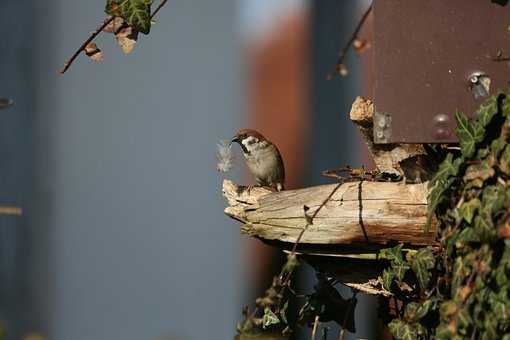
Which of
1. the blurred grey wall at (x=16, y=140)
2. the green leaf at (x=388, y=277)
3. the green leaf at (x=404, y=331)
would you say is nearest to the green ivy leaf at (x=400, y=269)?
the green leaf at (x=388, y=277)

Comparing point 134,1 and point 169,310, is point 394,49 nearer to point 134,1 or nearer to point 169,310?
point 134,1

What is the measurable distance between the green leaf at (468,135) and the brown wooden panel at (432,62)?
0.11 meters

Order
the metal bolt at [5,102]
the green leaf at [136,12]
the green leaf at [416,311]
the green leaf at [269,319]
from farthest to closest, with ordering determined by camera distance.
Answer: the green leaf at [269,319], the green leaf at [136,12], the green leaf at [416,311], the metal bolt at [5,102]

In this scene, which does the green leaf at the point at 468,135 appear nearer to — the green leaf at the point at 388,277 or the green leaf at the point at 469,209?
the green leaf at the point at 469,209

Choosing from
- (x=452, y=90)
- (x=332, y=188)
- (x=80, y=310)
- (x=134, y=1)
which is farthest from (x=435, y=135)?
(x=80, y=310)

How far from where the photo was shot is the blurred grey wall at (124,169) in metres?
4.50

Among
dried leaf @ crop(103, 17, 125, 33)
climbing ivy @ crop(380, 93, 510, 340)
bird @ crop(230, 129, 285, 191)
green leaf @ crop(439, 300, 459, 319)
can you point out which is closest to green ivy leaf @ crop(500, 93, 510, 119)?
climbing ivy @ crop(380, 93, 510, 340)

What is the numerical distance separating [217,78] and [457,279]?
2861mm

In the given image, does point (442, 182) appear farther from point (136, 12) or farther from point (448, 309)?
point (136, 12)

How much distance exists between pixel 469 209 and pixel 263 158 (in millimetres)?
1854

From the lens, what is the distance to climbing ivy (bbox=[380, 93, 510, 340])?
6.10 ft

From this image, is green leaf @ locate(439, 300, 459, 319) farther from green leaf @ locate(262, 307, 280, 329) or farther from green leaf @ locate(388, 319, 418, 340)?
green leaf @ locate(262, 307, 280, 329)

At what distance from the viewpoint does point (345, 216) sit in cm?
229

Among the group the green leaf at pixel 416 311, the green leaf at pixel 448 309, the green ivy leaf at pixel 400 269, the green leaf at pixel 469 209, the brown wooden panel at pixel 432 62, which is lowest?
the green leaf at pixel 416 311
